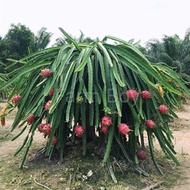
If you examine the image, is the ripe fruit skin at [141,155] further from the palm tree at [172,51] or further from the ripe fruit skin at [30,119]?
the palm tree at [172,51]

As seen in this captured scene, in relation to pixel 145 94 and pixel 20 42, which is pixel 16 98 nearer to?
pixel 145 94

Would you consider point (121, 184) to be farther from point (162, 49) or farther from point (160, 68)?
point (162, 49)

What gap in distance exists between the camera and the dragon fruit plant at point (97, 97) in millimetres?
3299

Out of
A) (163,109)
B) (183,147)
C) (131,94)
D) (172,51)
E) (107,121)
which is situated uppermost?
(172,51)

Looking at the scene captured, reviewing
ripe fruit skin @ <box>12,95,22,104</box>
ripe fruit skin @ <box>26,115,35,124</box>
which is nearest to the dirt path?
ripe fruit skin @ <box>26,115,35,124</box>

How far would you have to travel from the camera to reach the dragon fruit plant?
330cm

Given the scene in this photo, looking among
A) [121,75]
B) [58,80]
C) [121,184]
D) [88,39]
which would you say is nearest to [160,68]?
[121,75]

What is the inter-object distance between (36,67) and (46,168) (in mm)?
1269

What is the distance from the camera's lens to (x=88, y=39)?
4.36m

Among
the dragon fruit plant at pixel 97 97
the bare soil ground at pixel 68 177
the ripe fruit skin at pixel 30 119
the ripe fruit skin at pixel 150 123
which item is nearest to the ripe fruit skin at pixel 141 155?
the dragon fruit plant at pixel 97 97

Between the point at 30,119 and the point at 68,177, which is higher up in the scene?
the point at 30,119

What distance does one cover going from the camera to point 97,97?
335 centimetres

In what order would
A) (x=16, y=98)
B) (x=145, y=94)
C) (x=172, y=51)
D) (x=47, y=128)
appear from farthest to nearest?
(x=172, y=51) < (x=16, y=98) < (x=145, y=94) < (x=47, y=128)

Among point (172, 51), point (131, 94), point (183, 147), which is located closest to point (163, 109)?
point (131, 94)
